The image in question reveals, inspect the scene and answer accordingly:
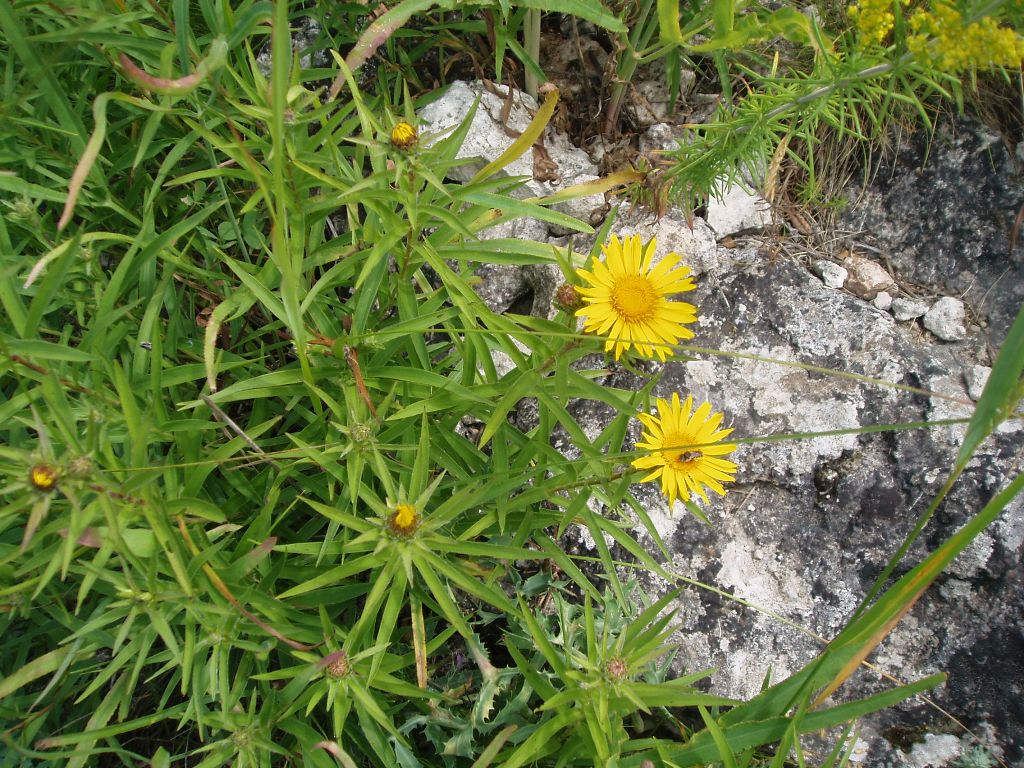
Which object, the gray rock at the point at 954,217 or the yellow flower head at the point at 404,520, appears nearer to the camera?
the yellow flower head at the point at 404,520

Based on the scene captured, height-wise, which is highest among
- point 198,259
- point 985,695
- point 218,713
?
point 198,259

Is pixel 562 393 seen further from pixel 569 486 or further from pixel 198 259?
pixel 198 259

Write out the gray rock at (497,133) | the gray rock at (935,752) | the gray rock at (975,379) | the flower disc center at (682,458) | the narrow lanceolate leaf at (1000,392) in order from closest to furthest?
the narrow lanceolate leaf at (1000,392) < the flower disc center at (682,458) < the gray rock at (935,752) < the gray rock at (975,379) < the gray rock at (497,133)

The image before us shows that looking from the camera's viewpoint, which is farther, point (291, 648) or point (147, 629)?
point (291, 648)

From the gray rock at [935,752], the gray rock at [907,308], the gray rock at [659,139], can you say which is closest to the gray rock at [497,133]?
the gray rock at [659,139]

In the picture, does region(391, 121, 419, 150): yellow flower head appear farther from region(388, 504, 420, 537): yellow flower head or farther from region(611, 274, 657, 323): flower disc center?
A: region(388, 504, 420, 537): yellow flower head

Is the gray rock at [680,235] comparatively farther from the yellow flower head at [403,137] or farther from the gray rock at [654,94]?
the yellow flower head at [403,137]

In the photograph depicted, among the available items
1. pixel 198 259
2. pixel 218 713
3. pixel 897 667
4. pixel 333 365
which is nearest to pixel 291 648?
pixel 218 713
